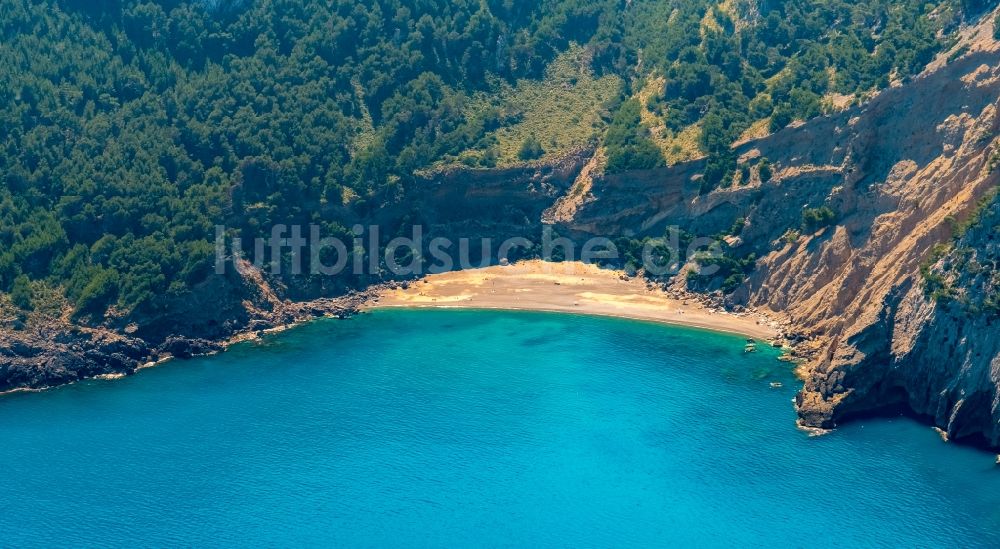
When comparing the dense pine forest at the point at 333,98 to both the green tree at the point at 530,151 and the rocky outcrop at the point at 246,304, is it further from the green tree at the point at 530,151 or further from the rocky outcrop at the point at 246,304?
the rocky outcrop at the point at 246,304

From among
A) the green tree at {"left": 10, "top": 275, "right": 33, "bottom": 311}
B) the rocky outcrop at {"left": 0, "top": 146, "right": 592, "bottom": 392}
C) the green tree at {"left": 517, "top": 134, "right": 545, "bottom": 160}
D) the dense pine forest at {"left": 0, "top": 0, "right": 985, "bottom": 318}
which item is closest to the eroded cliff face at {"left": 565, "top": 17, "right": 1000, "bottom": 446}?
the dense pine forest at {"left": 0, "top": 0, "right": 985, "bottom": 318}

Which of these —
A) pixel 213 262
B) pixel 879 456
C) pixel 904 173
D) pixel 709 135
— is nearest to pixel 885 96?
pixel 904 173

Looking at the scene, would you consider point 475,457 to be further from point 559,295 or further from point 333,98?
point 333,98

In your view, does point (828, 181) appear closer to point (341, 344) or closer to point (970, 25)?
point (970, 25)

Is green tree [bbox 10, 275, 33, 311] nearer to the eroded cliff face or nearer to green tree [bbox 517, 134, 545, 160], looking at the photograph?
green tree [bbox 517, 134, 545, 160]

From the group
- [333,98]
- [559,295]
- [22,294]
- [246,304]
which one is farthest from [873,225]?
[22,294]

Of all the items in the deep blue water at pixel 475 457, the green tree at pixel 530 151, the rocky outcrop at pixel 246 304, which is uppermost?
the green tree at pixel 530 151

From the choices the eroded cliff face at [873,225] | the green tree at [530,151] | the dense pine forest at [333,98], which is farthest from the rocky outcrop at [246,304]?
the eroded cliff face at [873,225]
